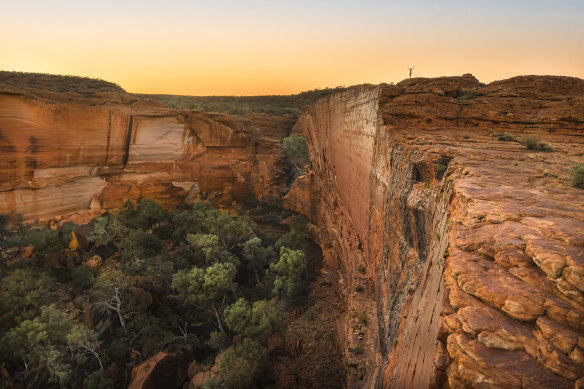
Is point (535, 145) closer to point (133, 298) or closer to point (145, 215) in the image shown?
point (133, 298)

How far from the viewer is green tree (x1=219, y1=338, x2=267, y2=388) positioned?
9.10 meters

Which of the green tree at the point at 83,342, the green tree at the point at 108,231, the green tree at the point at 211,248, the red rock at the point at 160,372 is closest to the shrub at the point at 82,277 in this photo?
the green tree at the point at 108,231

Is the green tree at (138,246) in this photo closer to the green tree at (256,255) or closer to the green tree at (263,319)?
the green tree at (256,255)

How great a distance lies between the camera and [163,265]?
14.5 metres

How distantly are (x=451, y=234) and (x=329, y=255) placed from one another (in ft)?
45.1

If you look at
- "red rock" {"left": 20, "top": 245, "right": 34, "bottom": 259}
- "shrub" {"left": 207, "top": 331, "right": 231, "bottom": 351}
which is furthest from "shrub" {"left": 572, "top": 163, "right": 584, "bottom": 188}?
"red rock" {"left": 20, "top": 245, "right": 34, "bottom": 259}

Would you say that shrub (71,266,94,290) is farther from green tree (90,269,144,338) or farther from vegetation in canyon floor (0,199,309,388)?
green tree (90,269,144,338)

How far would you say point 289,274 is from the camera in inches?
533

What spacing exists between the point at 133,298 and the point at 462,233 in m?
13.4

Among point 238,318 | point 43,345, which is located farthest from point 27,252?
point 238,318

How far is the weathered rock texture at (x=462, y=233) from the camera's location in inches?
74.2

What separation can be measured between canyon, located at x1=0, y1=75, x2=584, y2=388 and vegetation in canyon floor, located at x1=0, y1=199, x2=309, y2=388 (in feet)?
9.18

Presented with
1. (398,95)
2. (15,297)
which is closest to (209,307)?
(15,297)

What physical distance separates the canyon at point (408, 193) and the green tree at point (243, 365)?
9.80ft
